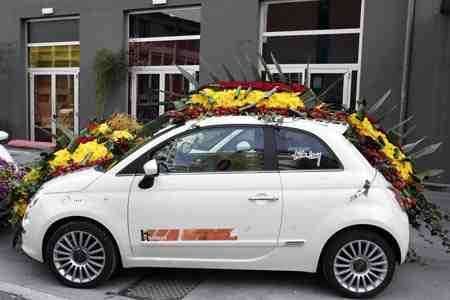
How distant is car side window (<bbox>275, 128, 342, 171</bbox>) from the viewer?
4379 mm

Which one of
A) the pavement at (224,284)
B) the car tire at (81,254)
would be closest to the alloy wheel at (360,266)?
the pavement at (224,284)

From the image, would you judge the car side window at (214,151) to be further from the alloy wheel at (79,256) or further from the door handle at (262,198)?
the alloy wheel at (79,256)

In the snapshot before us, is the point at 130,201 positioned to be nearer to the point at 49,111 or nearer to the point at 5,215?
the point at 5,215

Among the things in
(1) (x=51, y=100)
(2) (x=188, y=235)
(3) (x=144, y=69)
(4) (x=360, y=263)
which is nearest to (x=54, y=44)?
(1) (x=51, y=100)

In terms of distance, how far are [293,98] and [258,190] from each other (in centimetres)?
108

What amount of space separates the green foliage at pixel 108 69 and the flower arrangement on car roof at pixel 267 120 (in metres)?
7.40

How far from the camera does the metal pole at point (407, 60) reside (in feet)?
29.4

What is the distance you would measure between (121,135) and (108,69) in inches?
302

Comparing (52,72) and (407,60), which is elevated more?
(407,60)

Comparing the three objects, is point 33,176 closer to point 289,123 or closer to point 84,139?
point 84,139

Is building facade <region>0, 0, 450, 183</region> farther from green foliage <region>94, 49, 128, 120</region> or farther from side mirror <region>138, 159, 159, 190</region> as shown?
side mirror <region>138, 159, 159, 190</region>

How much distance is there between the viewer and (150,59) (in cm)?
1263

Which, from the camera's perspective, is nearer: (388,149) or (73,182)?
(73,182)

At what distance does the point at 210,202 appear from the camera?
434cm
